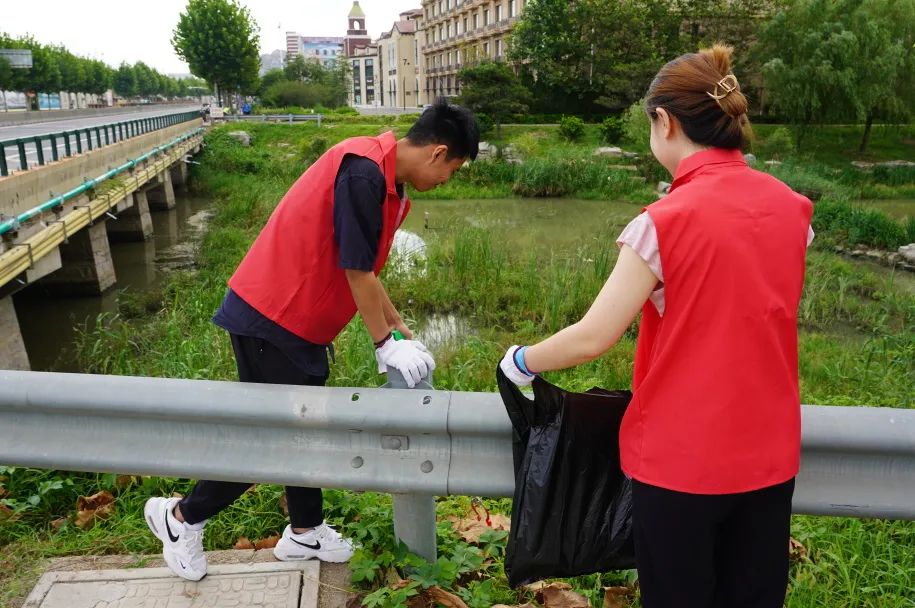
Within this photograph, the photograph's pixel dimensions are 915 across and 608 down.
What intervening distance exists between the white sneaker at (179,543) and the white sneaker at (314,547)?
0.85 feet

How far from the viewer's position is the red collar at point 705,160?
1519 mm

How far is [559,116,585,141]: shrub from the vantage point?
29734 millimetres

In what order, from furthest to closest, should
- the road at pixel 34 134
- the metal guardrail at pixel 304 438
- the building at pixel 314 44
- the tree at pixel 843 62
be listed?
the building at pixel 314 44 → the tree at pixel 843 62 → the road at pixel 34 134 → the metal guardrail at pixel 304 438

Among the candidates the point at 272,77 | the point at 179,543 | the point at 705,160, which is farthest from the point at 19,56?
the point at 705,160

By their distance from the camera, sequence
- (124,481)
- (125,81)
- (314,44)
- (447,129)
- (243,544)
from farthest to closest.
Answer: (314,44)
(125,81)
(124,481)
(243,544)
(447,129)

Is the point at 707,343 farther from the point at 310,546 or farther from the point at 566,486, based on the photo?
the point at 310,546

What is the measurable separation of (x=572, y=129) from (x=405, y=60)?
4716 cm

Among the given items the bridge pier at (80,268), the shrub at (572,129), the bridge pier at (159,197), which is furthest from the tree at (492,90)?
the bridge pier at (80,268)

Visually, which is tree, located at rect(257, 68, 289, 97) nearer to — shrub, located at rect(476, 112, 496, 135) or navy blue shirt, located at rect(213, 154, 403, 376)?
shrub, located at rect(476, 112, 496, 135)

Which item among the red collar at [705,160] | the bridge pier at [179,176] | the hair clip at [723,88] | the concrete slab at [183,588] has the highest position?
the hair clip at [723,88]

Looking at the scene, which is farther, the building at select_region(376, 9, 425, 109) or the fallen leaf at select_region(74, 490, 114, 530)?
the building at select_region(376, 9, 425, 109)

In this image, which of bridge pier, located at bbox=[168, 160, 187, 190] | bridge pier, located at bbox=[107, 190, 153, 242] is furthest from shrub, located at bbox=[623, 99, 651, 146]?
bridge pier, located at bbox=[168, 160, 187, 190]

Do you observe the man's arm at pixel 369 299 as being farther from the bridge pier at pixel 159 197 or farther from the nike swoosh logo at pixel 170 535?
the bridge pier at pixel 159 197

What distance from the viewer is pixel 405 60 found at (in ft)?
237
